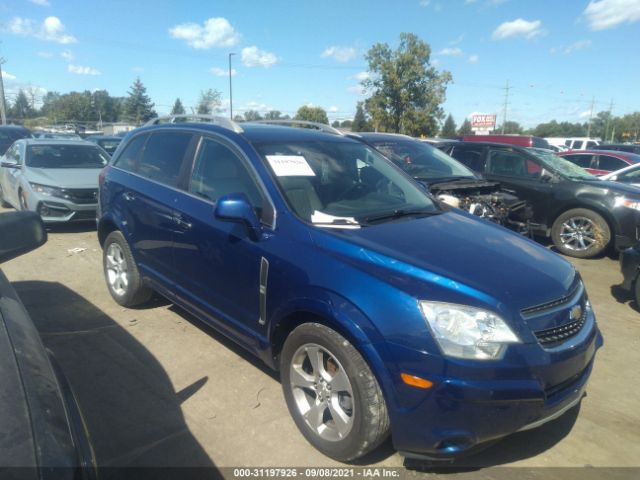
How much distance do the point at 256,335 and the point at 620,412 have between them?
→ 101 inches

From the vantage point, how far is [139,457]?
9.05 feet

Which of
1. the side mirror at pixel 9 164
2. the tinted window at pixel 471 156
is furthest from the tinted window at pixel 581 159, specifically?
the side mirror at pixel 9 164

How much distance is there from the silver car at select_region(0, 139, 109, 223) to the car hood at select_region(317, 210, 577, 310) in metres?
6.94

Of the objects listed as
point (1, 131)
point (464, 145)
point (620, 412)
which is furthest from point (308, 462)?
point (1, 131)

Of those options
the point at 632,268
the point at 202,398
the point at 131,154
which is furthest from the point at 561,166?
the point at 202,398

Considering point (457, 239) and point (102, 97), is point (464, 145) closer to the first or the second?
point (457, 239)

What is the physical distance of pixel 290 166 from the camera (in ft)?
11.0

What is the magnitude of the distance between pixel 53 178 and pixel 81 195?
58 centimetres

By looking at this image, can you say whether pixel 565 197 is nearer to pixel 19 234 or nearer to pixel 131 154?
pixel 131 154

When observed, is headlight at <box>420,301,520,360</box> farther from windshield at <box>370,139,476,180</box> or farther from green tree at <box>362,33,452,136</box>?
green tree at <box>362,33,452,136</box>

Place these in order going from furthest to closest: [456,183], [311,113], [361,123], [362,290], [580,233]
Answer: [311,113] < [361,123] < [580,233] < [456,183] < [362,290]

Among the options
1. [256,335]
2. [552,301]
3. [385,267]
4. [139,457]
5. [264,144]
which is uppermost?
[264,144]

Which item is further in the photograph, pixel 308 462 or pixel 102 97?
pixel 102 97

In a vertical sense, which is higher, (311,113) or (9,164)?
(311,113)
